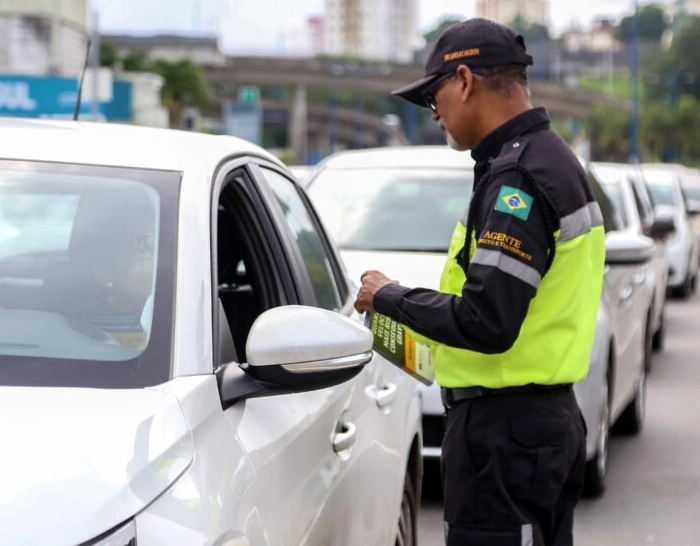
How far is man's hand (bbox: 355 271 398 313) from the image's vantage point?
358 centimetres

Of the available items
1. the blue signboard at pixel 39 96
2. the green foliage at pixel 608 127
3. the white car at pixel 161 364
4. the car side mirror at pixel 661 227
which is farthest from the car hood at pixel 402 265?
the green foliage at pixel 608 127

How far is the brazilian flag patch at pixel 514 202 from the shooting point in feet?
11.0

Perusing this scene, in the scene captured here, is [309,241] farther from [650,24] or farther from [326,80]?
[650,24]

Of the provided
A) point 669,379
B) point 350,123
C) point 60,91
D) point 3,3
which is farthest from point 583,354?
point 350,123

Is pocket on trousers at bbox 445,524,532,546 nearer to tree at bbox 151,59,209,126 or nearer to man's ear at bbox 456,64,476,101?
man's ear at bbox 456,64,476,101

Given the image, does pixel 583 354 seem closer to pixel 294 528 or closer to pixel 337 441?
pixel 337 441

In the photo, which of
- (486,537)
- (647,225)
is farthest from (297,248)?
(647,225)

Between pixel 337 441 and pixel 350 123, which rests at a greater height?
pixel 337 441

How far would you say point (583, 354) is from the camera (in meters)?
3.56

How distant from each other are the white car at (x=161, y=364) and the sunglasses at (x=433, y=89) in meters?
0.51

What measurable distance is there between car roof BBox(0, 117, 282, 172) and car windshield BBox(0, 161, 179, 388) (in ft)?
0.11

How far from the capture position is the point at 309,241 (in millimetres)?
4332

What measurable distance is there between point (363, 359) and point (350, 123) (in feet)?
427

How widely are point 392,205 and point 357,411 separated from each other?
4.83m
